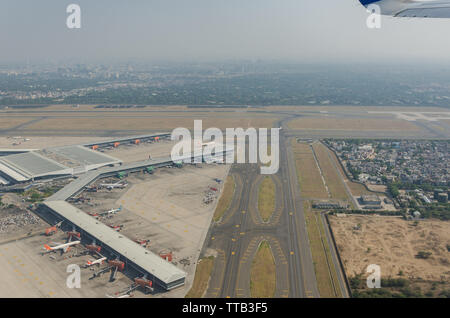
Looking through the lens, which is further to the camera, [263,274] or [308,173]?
[308,173]

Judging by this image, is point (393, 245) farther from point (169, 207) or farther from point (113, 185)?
point (113, 185)

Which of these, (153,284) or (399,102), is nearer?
(153,284)

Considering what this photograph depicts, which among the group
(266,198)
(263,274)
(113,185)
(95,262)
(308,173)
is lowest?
(263,274)

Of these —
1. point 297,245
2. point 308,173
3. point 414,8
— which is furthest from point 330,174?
point 414,8

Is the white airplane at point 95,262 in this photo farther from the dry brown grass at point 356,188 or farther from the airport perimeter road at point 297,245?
the dry brown grass at point 356,188

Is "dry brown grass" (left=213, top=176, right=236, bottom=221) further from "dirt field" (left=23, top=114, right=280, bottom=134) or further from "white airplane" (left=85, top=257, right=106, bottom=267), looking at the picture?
"dirt field" (left=23, top=114, right=280, bottom=134)

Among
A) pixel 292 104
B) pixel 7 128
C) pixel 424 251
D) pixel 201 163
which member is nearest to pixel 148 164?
pixel 201 163

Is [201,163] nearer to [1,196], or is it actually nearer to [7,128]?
[1,196]
